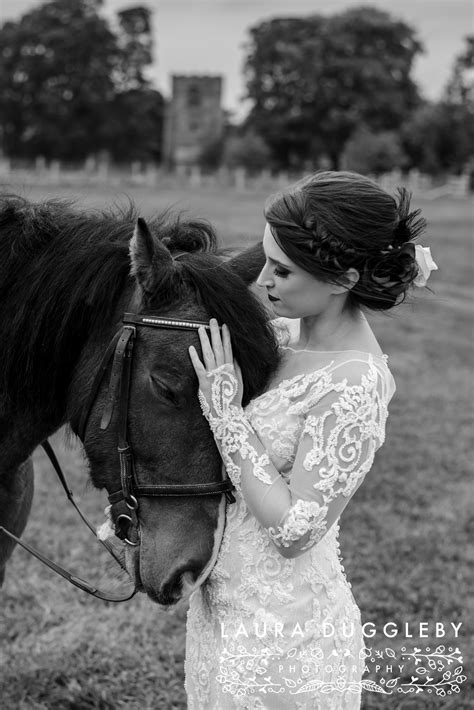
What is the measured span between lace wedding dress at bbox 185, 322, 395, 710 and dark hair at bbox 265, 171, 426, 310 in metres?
0.26

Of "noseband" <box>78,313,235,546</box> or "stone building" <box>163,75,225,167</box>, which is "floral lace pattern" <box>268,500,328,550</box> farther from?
"stone building" <box>163,75,225,167</box>

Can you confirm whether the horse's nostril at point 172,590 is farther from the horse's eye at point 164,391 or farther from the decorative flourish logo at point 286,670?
the horse's eye at point 164,391

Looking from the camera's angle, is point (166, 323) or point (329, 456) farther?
point (166, 323)

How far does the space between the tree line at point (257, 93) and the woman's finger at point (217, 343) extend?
44738mm

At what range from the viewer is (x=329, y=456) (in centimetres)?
214

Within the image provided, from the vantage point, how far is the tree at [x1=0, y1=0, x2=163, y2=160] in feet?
161

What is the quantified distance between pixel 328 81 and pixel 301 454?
53.8m

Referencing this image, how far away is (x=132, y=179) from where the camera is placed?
37031 millimetres

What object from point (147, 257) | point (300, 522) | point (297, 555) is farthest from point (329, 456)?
point (147, 257)

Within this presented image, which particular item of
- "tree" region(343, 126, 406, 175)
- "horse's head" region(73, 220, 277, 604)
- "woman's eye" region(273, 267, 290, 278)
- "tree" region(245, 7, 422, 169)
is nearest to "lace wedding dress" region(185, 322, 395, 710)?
"horse's head" region(73, 220, 277, 604)

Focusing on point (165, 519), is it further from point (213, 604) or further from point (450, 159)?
point (450, 159)

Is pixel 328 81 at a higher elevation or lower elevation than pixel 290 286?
lower

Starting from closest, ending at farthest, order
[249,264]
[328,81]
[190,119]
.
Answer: [249,264] < [328,81] < [190,119]

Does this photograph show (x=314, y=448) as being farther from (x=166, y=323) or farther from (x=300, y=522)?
(x=166, y=323)
